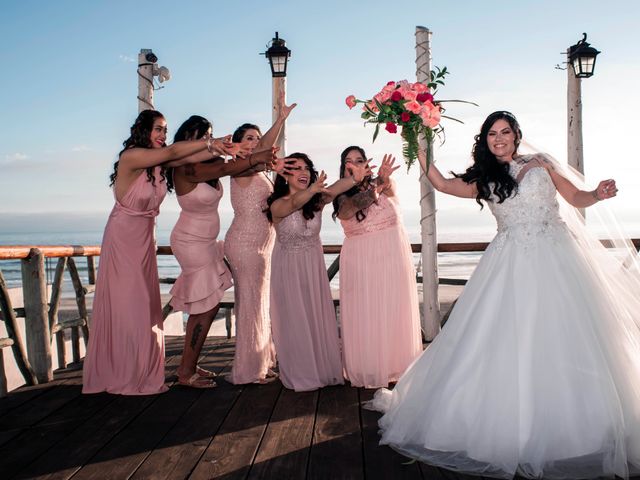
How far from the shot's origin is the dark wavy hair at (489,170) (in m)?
3.62

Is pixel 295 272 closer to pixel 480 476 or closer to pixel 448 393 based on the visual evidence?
pixel 448 393

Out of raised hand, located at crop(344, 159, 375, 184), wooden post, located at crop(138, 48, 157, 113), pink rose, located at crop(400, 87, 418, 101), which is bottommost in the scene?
raised hand, located at crop(344, 159, 375, 184)

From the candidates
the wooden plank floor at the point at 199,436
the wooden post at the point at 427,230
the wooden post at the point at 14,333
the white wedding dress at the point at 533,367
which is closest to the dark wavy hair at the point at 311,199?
the wooden plank floor at the point at 199,436

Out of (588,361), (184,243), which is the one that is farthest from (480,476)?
(184,243)

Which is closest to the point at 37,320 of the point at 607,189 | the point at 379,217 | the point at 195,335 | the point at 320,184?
the point at 195,335

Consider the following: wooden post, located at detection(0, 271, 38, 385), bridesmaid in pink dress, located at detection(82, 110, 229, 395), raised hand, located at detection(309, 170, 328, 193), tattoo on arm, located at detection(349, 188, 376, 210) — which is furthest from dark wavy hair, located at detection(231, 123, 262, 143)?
wooden post, located at detection(0, 271, 38, 385)

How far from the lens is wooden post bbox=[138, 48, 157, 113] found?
19.6 ft

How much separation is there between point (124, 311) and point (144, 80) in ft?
8.11

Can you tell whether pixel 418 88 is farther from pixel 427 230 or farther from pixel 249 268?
pixel 427 230

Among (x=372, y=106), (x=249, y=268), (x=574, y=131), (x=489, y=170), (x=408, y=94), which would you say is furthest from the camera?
(x=574, y=131)

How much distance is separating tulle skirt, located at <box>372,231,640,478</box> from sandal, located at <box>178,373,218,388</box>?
162cm

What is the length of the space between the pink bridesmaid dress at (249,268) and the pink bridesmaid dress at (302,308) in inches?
4.8

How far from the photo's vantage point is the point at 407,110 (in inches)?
152

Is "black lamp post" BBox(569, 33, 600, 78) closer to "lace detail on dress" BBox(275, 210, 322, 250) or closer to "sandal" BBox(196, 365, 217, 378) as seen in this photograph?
"lace detail on dress" BBox(275, 210, 322, 250)
